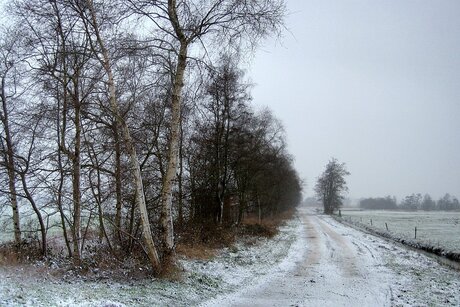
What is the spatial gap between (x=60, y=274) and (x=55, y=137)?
224 inches

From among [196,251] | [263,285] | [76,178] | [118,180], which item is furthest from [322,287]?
[76,178]

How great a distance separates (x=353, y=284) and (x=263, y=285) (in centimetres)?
265

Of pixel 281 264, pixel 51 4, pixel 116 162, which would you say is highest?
pixel 51 4

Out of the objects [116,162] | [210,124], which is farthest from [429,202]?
[116,162]

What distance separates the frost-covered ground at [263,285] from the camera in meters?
7.41

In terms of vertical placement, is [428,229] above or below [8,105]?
below

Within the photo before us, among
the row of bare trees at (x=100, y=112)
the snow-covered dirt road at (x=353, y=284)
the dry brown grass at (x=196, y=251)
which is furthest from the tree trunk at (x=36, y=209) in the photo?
the snow-covered dirt road at (x=353, y=284)

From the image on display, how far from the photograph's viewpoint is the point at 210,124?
24469 mm

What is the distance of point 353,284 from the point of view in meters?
11.1

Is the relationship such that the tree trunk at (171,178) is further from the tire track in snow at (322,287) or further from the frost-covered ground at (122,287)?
the tire track in snow at (322,287)

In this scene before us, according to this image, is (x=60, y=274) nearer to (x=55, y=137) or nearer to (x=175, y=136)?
(x=175, y=136)

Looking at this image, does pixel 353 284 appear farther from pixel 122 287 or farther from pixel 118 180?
pixel 118 180

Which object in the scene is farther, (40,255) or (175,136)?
(40,255)

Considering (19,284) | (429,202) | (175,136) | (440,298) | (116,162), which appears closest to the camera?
(19,284)
